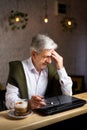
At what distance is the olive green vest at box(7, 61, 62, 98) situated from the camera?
1.76 meters

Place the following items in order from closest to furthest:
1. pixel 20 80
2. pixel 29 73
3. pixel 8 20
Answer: pixel 20 80 → pixel 29 73 → pixel 8 20

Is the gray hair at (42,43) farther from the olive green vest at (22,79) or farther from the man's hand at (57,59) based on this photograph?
the olive green vest at (22,79)

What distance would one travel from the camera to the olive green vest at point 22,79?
1.76 m

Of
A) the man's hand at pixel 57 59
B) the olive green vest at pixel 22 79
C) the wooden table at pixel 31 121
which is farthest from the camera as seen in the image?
the man's hand at pixel 57 59

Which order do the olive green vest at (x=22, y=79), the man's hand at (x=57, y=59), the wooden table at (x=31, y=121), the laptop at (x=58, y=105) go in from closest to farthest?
the wooden table at (x=31, y=121), the laptop at (x=58, y=105), the olive green vest at (x=22, y=79), the man's hand at (x=57, y=59)

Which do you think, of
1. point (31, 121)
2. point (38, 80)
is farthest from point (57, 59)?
point (31, 121)

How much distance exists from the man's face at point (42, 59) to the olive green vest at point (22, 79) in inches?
4.5

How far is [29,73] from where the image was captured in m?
1.90

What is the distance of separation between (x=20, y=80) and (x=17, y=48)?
2.57 metres

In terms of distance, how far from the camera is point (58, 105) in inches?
56.8

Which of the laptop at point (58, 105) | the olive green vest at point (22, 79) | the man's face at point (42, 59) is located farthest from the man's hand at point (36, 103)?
the man's face at point (42, 59)

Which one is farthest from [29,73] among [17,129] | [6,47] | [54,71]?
[6,47]

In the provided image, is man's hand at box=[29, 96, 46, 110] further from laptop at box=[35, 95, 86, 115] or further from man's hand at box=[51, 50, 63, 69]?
man's hand at box=[51, 50, 63, 69]

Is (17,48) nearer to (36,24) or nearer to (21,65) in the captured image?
(36,24)
